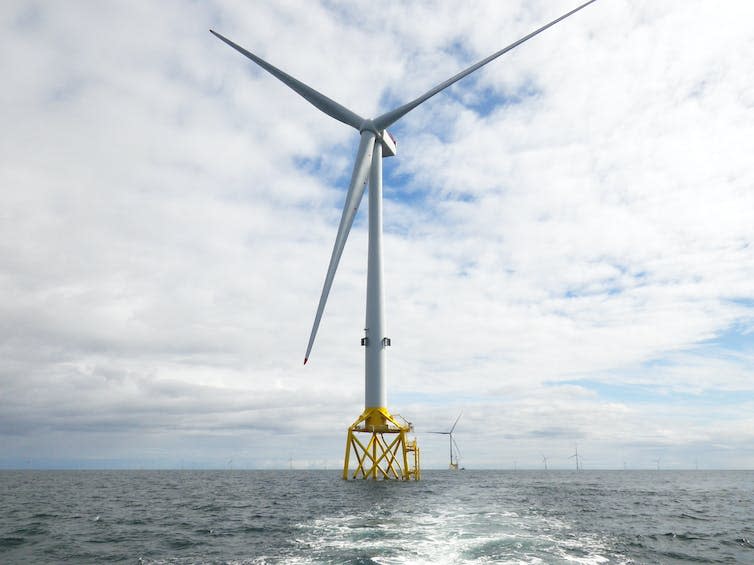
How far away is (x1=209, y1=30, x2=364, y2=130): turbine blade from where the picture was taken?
218 ft

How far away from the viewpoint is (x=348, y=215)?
5928 centimetres

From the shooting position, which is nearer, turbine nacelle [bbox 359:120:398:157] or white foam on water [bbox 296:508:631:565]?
white foam on water [bbox 296:508:631:565]

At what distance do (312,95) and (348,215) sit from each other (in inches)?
859

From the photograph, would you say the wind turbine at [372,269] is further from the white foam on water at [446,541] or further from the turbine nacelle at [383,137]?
the white foam on water at [446,541]

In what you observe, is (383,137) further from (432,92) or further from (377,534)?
(377,534)

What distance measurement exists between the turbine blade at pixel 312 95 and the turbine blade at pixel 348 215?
7.44 metres

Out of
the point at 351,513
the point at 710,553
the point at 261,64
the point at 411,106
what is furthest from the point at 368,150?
the point at 710,553

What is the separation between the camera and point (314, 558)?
24156 mm

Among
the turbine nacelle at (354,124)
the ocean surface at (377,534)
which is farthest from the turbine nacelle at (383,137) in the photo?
the ocean surface at (377,534)

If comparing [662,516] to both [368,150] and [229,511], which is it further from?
[368,150]

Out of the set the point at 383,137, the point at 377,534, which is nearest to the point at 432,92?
the point at 383,137

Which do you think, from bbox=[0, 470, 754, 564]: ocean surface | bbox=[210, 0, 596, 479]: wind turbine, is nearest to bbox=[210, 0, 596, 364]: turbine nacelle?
bbox=[210, 0, 596, 479]: wind turbine

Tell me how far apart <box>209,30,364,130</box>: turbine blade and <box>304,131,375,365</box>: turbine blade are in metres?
7.44

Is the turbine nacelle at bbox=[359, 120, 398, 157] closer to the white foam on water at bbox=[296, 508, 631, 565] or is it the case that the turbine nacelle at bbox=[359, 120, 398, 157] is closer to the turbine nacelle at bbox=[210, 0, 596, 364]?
the turbine nacelle at bbox=[210, 0, 596, 364]
